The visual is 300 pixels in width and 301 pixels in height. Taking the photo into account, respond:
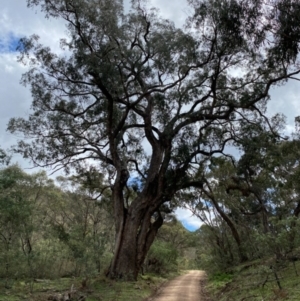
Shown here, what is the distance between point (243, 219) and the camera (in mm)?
27531

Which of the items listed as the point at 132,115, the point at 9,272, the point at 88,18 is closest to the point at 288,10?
the point at 88,18

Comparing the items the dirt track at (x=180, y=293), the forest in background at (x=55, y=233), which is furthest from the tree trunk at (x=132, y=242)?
the dirt track at (x=180, y=293)

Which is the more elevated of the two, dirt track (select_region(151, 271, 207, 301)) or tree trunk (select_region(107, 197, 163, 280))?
tree trunk (select_region(107, 197, 163, 280))

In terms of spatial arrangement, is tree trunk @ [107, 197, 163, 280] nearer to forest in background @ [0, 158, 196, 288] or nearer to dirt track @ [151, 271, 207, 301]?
forest in background @ [0, 158, 196, 288]

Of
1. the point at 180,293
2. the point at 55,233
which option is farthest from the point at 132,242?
the point at 55,233

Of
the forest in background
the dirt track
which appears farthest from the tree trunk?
the dirt track

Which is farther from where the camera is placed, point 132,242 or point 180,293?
point 132,242

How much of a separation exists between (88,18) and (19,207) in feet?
25.9

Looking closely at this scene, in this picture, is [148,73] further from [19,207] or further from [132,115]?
[19,207]

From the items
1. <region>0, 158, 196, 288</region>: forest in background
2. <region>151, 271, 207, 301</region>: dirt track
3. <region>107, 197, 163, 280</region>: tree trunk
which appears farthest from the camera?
<region>107, 197, 163, 280</region>: tree trunk

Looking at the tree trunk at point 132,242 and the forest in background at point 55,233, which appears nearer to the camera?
the forest in background at point 55,233

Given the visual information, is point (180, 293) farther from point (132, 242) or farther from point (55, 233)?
point (55, 233)

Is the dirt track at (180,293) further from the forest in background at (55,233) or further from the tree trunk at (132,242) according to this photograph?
the forest in background at (55,233)

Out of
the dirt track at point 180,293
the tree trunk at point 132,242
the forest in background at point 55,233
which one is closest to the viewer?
the dirt track at point 180,293
